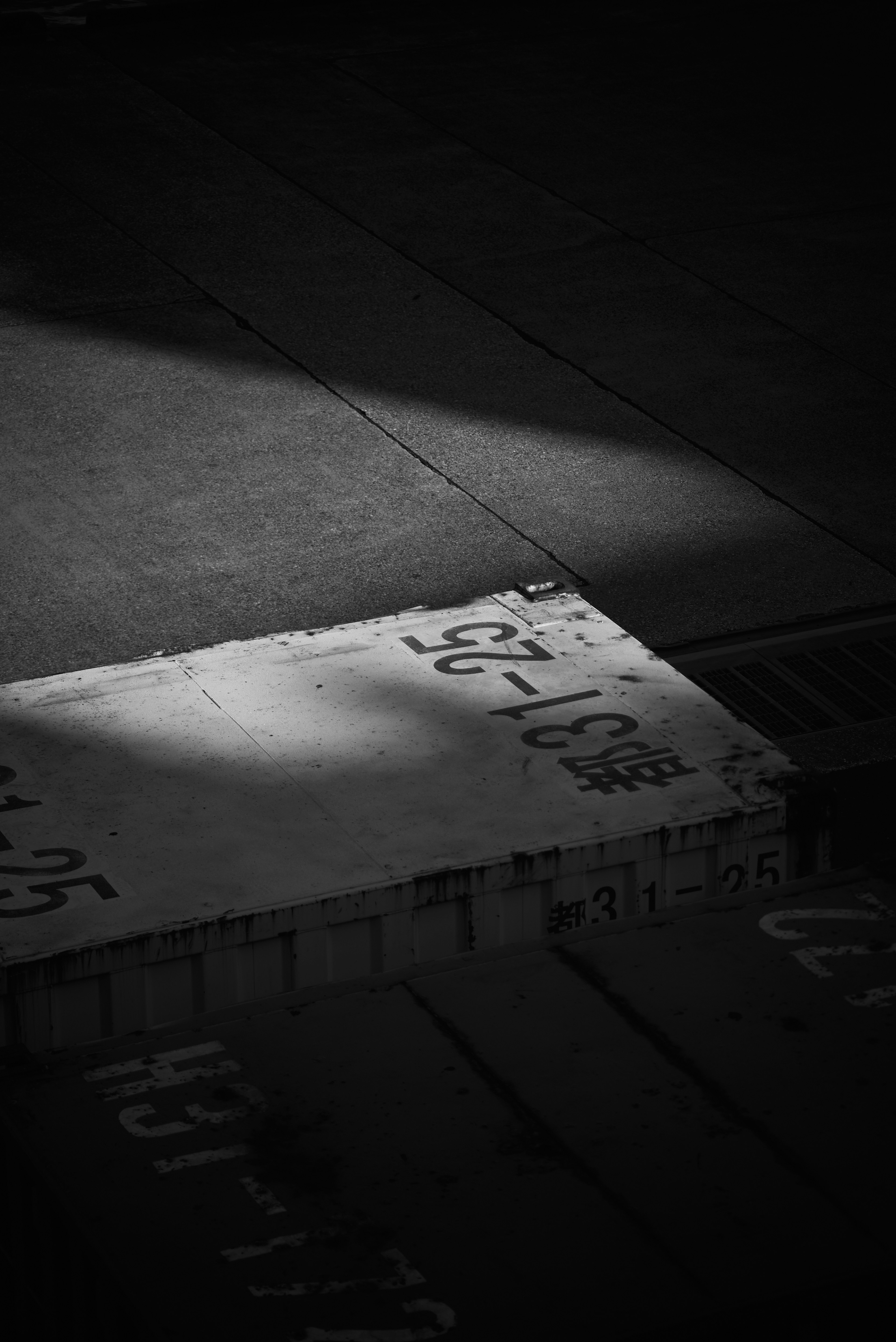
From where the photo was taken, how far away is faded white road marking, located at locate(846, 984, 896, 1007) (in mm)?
3496

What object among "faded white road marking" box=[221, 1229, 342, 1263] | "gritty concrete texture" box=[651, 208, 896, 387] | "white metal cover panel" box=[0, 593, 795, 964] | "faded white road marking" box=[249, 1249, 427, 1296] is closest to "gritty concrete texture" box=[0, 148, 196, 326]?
"gritty concrete texture" box=[651, 208, 896, 387]

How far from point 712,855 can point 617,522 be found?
3355 mm

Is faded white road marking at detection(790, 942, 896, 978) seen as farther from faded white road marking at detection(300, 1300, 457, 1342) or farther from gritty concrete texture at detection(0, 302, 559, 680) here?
gritty concrete texture at detection(0, 302, 559, 680)

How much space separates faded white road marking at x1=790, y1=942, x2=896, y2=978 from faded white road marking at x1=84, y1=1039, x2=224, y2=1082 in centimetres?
124

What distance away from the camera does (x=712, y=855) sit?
4.27 metres

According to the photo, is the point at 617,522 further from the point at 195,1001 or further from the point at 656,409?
the point at 195,1001

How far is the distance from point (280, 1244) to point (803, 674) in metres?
4.00

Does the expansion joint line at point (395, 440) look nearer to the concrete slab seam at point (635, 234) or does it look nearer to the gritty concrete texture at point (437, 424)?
the gritty concrete texture at point (437, 424)

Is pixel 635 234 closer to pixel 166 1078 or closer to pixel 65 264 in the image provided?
pixel 65 264

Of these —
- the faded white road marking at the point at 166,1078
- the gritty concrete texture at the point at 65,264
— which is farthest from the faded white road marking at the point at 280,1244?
the gritty concrete texture at the point at 65,264

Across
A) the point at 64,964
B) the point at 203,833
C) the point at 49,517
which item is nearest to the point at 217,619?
the point at 49,517

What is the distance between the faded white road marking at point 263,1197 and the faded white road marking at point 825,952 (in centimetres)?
129

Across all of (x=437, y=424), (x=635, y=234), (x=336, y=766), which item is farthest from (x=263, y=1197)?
(x=635, y=234)

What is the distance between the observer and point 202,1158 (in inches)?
120
